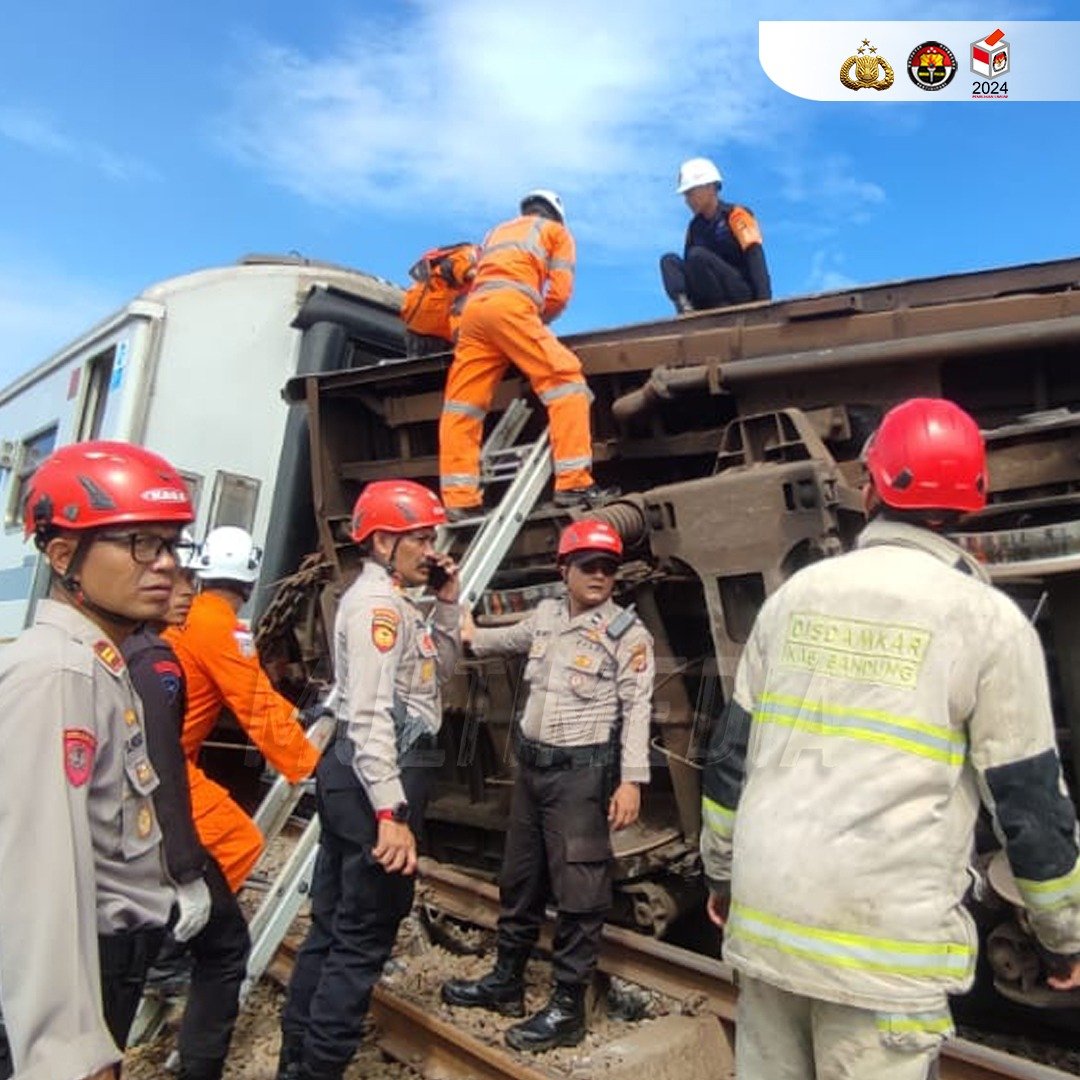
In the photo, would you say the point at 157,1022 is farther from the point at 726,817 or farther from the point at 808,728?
the point at 808,728

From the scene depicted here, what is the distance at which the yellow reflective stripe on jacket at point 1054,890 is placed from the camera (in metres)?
1.95

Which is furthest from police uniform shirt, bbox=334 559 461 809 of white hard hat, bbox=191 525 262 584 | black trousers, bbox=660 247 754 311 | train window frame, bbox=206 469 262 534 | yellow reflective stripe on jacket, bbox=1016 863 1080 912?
train window frame, bbox=206 469 262 534

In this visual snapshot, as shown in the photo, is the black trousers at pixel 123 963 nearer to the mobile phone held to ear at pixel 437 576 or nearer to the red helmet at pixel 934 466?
the red helmet at pixel 934 466

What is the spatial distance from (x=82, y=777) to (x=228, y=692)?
2.06 m

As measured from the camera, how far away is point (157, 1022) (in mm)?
4074

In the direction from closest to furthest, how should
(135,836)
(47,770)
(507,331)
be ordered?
(47,770) < (135,836) < (507,331)

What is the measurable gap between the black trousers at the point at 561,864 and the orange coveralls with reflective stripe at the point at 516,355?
1.31 metres

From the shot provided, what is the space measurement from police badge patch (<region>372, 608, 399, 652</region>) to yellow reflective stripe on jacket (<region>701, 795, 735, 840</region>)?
126cm

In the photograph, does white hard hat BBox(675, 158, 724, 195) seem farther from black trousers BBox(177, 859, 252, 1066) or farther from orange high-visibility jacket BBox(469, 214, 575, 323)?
black trousers BBox(177, 859, 252, 1066)

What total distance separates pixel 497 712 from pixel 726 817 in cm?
270

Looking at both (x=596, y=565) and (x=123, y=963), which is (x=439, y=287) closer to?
(x=596, y=565)

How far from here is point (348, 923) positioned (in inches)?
130

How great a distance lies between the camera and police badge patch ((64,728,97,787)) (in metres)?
1.72

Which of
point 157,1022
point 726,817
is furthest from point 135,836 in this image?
point 157,1022
